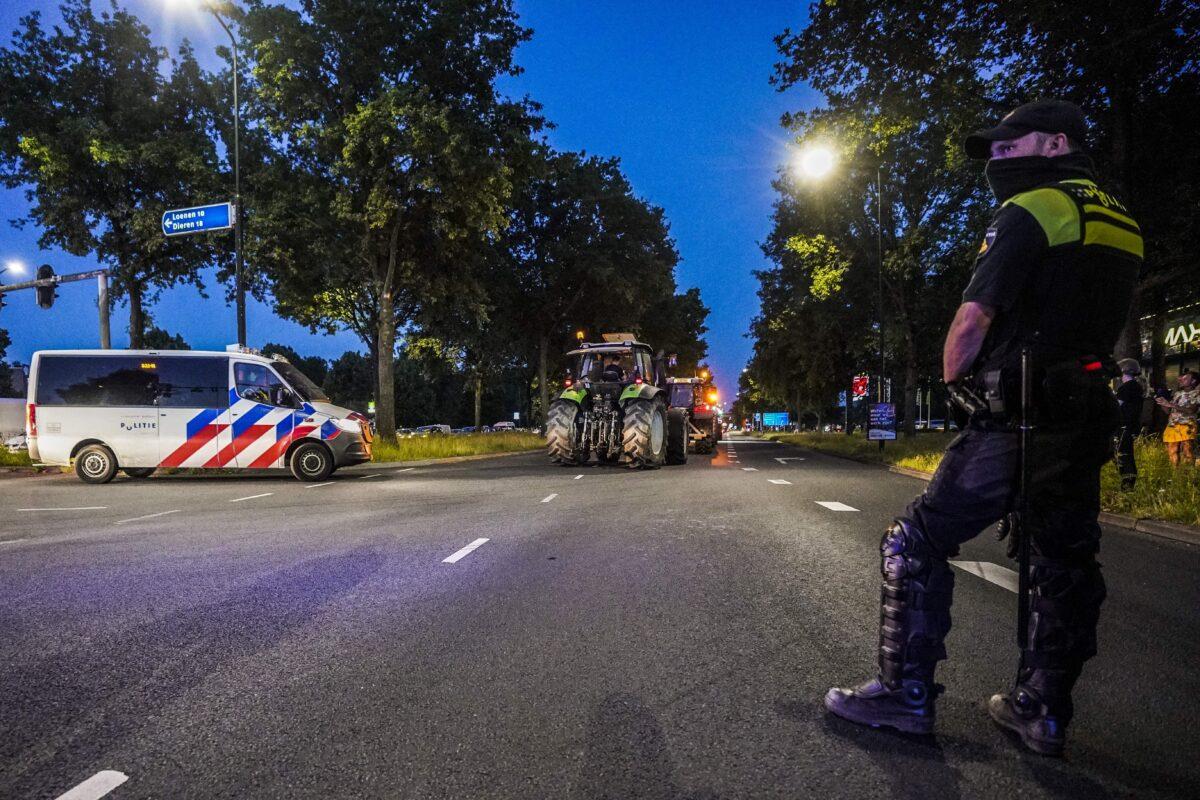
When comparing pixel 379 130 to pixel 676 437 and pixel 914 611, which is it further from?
pixel 914 611

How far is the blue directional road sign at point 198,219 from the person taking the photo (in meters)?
16.8

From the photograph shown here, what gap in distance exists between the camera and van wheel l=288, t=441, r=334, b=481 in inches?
555

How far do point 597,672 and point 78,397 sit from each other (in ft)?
50.8

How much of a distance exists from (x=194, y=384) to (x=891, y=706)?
49.8ft

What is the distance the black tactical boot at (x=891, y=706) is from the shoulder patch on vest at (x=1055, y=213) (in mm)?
1630

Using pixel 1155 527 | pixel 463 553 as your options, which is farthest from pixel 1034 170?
pixel 1155 527

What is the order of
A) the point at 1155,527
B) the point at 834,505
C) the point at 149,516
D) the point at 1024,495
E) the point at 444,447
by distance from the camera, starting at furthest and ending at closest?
the point at 444,447 → the point at 834,505 → the point at 149,516 → the point at 1155,527 → the point at 1024,495

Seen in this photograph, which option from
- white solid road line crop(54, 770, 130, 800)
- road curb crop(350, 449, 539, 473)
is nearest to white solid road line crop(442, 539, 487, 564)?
white solid road line crop(54, 770, 130, 800)

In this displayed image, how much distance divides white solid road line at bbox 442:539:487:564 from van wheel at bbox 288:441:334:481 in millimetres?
9015

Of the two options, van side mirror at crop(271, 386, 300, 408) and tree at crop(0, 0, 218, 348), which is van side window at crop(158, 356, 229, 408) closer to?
van side mirror at crop(271, 386, 300, 408)

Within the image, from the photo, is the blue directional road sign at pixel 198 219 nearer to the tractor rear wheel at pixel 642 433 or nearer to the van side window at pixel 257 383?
the van side window at pixel 257 383

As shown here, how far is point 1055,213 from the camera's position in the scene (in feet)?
7.50

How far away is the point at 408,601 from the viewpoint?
167 inches

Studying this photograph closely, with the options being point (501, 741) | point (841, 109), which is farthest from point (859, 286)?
point (501, 741)
